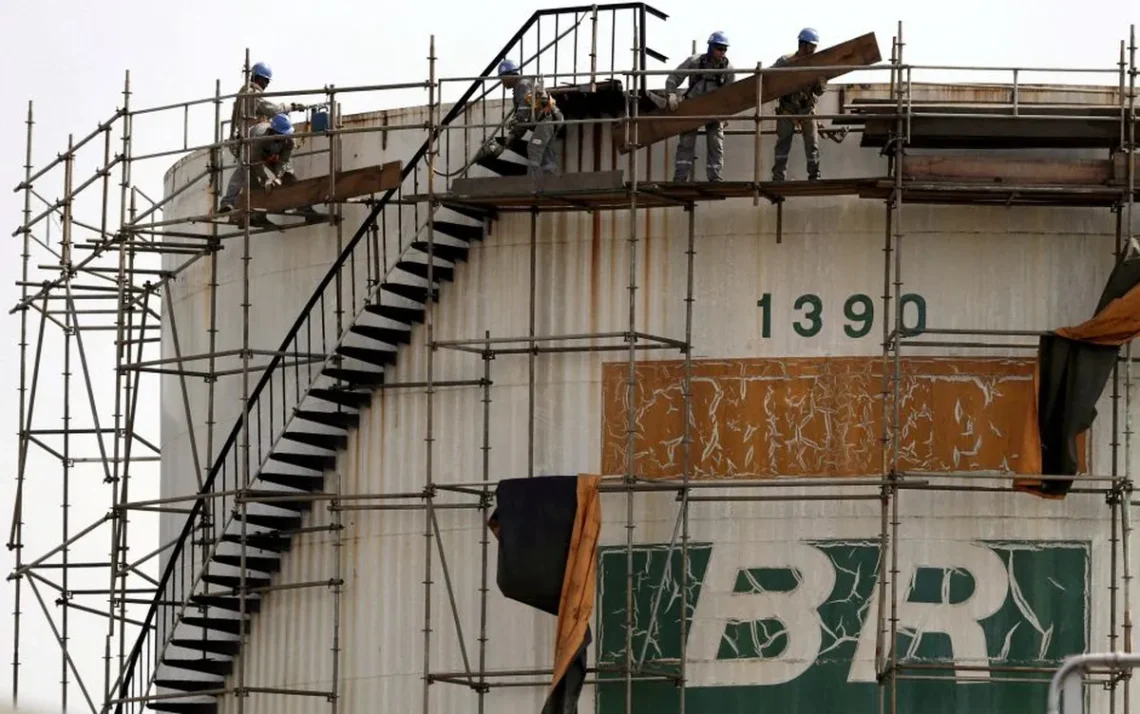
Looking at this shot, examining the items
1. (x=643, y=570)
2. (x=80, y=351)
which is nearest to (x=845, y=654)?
(x=643, y=570)

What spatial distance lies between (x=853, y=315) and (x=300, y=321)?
668cm

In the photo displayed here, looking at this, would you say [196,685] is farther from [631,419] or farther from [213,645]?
[631,419]

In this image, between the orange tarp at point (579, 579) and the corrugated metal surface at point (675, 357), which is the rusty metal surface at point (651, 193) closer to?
the corrugated metal surface at point (675, 357)

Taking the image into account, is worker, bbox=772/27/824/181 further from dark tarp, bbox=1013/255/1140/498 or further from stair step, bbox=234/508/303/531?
stair step, bbox=234/508/303/531

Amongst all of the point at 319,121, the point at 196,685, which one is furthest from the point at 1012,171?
the point at 196,685

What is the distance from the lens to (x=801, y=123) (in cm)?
3266

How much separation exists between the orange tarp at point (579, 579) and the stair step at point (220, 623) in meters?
4.69

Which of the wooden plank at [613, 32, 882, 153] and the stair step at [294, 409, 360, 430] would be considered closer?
the wooden plank at [613, 32, 882, 153]

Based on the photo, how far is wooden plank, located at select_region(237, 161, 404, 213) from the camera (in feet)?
111

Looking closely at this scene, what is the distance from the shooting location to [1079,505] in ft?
106

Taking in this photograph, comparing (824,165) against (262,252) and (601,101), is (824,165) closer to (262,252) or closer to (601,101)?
(601,101)

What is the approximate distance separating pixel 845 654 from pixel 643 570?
2482 millimetres

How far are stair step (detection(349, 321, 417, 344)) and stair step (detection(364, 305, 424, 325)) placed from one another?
0.14m

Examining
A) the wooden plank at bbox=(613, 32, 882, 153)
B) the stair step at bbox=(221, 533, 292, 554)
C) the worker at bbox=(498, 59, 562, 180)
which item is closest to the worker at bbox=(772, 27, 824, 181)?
the wooden plank at bbox=(613, 32, 882, 153)
